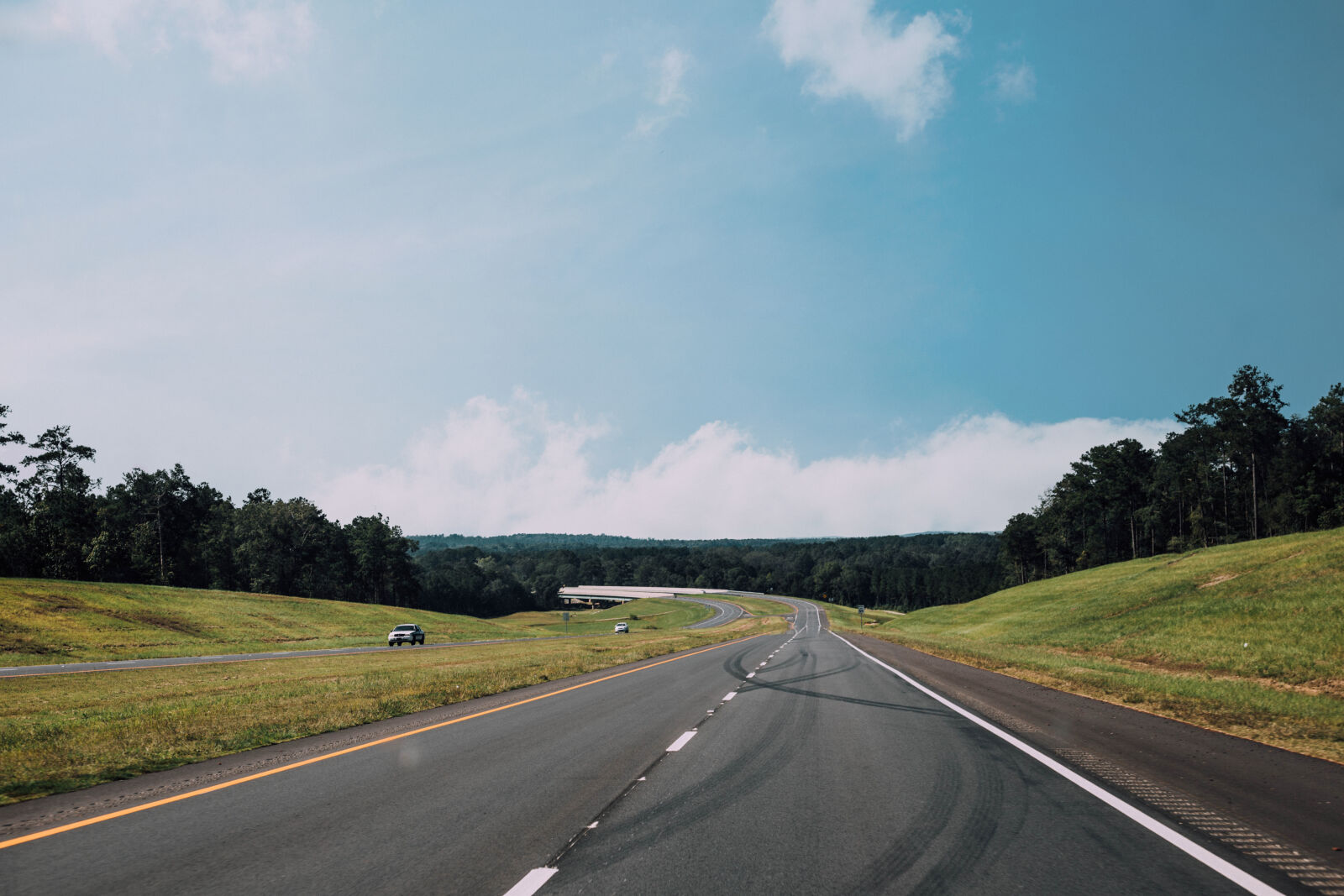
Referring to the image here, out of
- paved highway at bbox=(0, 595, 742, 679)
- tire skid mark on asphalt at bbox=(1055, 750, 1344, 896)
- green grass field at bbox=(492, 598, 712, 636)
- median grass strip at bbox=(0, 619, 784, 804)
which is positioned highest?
tire skid mark on asphalt at bbox=(1055, 750, 1344, 896)

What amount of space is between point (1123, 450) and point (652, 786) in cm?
14173

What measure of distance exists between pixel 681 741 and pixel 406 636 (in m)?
46.6

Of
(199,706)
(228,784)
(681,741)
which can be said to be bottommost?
(199,706)

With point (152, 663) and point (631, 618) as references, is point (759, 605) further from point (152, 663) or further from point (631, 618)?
point (152, 663)

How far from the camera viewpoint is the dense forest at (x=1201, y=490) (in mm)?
92000

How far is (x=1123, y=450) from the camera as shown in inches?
4911

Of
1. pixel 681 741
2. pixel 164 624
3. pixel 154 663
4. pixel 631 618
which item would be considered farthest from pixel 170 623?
pixel 631 618

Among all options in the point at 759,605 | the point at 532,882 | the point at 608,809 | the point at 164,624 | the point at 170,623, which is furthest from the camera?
the point at 759,605

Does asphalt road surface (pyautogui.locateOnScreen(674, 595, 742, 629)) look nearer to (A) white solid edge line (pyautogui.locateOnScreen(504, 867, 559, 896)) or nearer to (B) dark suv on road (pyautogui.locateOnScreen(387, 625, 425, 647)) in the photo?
(B) dark suv on road (pyautogui.locateOnScreen(387, 625, 425, 647))

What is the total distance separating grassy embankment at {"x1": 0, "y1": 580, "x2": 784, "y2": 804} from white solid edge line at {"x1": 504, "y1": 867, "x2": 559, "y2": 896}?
20.5 feet

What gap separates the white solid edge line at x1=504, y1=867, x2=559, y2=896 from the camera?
4.54 m

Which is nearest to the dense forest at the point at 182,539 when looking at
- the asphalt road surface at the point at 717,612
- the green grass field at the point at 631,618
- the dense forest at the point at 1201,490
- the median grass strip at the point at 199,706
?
the green grass field at the point at 631,618

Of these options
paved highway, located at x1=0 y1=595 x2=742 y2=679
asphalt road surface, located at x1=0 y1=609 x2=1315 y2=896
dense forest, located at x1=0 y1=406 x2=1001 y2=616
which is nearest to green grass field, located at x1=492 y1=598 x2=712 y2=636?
dense forest, located at x1=0 y1=406 x2=1001 y2=616

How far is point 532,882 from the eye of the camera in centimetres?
472
